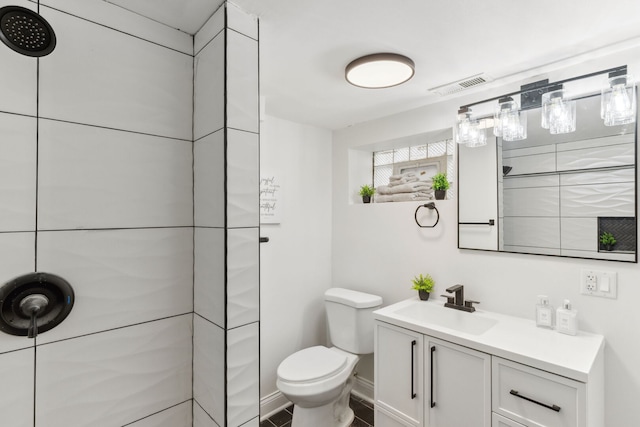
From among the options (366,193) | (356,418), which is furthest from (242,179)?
(356,418)

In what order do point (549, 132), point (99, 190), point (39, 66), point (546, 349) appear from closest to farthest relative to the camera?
point (39, 66), point (99, 190), point (546, 349), point (549, 132)

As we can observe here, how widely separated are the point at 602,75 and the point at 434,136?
912mm

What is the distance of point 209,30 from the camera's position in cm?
115

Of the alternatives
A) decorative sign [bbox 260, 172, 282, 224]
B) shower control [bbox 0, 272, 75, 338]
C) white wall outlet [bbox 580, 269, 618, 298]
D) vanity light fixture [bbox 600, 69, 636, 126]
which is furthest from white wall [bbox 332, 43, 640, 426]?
shower control [bbox 0, 272, 75, 338]

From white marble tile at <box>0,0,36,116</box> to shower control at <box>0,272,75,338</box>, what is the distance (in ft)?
1.59

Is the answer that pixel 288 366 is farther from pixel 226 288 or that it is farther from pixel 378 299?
pixel 226 288

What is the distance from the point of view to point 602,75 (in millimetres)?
1493

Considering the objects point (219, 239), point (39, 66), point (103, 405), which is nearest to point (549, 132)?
point (219, 239)

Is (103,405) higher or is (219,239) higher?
(219,239)

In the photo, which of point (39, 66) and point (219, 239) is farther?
point (219, 239)

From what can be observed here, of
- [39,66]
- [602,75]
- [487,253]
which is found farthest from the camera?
[487,253]

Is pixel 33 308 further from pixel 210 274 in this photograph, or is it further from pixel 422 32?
pixel 422 32

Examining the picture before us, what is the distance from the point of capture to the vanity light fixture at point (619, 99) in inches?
53.5

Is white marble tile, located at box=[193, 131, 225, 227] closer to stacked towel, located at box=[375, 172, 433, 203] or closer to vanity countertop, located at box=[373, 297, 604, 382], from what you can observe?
vanity countertop, located at box=[373, 297, 604, 382]
